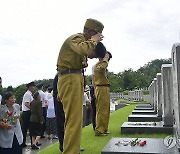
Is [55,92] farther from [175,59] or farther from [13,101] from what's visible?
[175,59]

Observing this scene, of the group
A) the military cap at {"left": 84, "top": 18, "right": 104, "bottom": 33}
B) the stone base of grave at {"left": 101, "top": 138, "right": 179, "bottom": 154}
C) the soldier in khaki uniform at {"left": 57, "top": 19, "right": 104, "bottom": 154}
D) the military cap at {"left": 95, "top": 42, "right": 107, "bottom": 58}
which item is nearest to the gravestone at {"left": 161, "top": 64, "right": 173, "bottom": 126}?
the stone base of grave at {"left": 101, "top": 138, "right": 179, "bottom": 154}

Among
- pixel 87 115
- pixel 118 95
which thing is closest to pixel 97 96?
pixel 87 115

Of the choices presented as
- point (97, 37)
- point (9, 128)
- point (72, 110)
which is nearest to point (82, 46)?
point (97, 37)

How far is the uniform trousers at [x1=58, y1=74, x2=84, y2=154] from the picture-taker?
397 centimetres

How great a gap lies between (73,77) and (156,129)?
331cm

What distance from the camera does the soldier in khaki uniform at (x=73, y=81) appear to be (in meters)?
3.95

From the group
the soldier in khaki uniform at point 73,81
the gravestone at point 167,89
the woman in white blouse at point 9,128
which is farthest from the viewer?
the gravestone at point 167,89

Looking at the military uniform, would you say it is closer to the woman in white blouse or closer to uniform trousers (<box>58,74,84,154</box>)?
the woman in white blouse

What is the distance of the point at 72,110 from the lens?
4.00 metres

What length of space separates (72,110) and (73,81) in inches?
13.6

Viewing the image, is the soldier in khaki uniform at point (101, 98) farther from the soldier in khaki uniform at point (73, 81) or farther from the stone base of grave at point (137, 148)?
the soldier in khaki uniform at point (73, 81)

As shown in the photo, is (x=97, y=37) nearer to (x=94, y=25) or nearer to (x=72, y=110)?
(x=94, y=25)

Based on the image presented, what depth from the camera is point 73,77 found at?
4062 millimetres

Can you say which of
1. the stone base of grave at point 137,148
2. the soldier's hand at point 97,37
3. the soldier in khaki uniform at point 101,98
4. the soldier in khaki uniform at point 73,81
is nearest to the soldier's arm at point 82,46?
the soldier in khaki uniform at point 73,81
